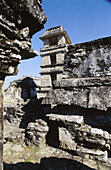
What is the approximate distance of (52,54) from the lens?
15.8m

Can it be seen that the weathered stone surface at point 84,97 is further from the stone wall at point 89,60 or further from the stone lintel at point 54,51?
the stone lintel at point 54,51

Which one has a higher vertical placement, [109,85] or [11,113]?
[109,85]

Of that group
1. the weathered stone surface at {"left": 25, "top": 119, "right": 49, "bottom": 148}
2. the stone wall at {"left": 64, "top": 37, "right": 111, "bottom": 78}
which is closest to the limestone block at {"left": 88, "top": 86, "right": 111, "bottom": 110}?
the stone wall at {"left": 64, "top": 37, "right": 111, "bottom": 78}

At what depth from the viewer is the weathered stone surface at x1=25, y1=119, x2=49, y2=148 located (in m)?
3.41

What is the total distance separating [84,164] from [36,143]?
165 centimetres

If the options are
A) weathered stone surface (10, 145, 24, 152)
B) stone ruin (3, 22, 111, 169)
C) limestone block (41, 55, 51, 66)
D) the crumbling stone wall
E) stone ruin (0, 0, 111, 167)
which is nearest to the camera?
stone ruin (0, 0, 111, 167)

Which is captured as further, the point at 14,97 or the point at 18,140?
the point at 14,97

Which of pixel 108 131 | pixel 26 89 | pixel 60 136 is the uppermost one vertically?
pixel 26 89

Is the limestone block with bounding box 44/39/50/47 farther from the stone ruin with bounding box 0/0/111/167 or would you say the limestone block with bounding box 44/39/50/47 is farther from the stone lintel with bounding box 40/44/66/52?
the stone ruin with bounding box 0/0/111/167

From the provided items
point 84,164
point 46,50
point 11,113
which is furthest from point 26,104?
point 46,50

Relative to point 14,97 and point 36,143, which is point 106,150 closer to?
point 36,143

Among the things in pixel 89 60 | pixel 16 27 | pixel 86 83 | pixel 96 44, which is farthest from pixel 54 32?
pixel 16 27

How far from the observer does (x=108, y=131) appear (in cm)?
292

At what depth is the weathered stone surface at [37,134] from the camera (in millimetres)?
3408
